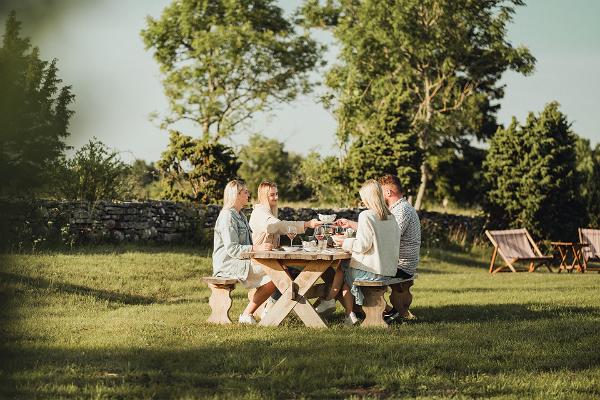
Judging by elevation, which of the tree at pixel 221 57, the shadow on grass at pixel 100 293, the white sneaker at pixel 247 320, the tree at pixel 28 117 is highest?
the tree at pixel 221 57

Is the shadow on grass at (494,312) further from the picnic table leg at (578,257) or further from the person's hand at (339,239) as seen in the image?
the picnic table leg at (578,257)

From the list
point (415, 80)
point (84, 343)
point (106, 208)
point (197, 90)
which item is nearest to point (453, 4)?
point (415, 80)

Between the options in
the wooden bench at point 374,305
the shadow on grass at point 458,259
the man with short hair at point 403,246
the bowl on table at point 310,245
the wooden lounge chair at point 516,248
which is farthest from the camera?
the shadow on grass at point 458,259

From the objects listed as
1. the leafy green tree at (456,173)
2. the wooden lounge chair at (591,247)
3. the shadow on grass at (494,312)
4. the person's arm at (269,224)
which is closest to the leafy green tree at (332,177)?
the leafy green tree at (456,173)

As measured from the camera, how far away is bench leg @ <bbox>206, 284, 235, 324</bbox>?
308 inches

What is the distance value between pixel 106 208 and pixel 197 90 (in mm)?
21138

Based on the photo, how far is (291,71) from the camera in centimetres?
3775

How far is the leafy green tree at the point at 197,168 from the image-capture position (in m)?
19.9

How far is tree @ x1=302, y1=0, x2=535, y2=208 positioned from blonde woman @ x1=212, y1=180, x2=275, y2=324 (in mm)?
22571

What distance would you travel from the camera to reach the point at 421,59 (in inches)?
1291

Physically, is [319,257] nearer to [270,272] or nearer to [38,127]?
[270,272]

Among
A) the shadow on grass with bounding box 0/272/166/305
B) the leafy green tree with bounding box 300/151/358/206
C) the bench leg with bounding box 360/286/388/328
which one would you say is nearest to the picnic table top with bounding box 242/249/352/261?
the bench leg with bounding box 360/286/388/328

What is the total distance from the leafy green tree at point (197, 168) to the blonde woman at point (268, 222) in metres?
11.2

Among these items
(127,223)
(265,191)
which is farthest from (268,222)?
(127,223)
